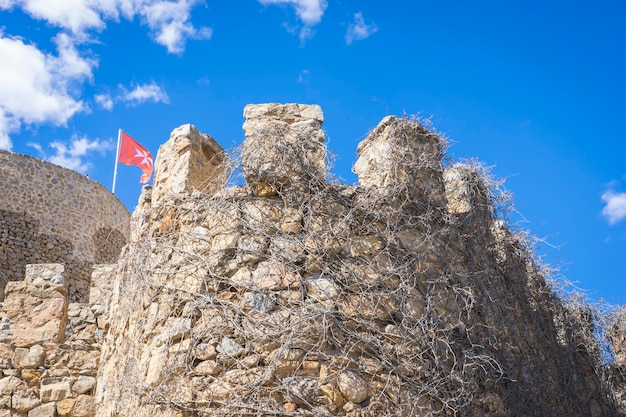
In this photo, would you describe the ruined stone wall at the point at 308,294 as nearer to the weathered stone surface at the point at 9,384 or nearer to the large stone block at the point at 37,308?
the large stone block at the point at 37,308

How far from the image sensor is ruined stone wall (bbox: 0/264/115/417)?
18.7ft

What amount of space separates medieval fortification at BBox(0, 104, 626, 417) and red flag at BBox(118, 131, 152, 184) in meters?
11.7

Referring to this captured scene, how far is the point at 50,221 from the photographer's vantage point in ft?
52.4

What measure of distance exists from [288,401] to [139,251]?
6.49 ft

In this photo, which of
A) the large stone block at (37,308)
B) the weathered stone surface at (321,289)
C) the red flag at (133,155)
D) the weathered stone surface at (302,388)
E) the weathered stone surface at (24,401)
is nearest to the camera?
the weathered stone surface at (302,388)

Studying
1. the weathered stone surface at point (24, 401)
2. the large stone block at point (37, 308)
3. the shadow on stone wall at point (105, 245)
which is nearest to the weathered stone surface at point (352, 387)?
the weathered stone surface at point (24, 401)

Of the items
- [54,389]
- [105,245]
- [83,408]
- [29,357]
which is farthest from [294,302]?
[105,245]

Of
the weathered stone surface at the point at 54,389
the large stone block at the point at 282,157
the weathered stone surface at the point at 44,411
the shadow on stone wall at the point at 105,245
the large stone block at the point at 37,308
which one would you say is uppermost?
the shadow on stone wall at the point at 105,245

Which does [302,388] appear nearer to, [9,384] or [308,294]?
[308,294]

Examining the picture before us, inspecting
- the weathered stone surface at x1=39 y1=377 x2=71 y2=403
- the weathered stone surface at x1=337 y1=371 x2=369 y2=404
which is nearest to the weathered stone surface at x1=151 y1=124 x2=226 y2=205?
the weathered stone surface at x1=39 y1=377 x2=71 y2=403

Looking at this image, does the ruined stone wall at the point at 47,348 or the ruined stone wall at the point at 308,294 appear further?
the ruined stone wall at the point at 47,348

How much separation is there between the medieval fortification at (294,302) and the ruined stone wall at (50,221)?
367 inches

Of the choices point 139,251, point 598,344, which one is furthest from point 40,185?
point 598,344

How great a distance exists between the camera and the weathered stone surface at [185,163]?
5621 mm
